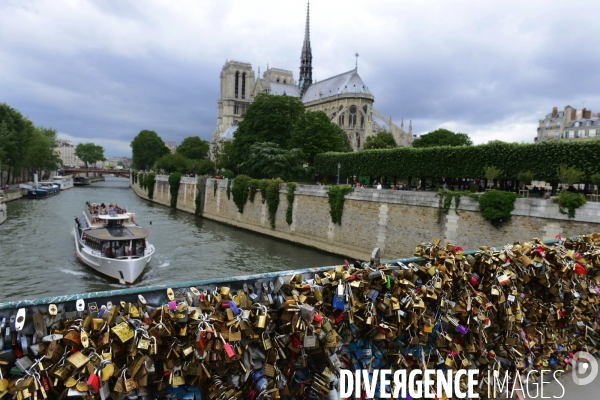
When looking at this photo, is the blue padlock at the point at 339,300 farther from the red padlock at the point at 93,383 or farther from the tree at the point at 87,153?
the tree at the point at 87,153

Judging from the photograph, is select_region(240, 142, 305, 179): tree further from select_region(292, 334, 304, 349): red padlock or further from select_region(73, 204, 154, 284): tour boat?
select_region(292, 334, 304, 349): red padlock

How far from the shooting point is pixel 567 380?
4.88 meters

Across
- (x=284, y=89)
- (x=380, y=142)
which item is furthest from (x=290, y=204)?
(x=284, y=89)

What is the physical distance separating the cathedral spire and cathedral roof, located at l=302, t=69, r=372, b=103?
560 cm

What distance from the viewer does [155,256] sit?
1933cm

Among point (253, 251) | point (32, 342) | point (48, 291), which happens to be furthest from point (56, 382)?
point (253, 251)

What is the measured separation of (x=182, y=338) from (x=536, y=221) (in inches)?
563

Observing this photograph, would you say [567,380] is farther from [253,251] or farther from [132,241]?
[253,251]

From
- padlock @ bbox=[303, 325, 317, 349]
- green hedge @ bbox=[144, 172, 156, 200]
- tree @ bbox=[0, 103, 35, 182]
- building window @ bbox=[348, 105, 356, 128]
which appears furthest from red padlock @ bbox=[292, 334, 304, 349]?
building window @ bbox=[348, 105, 356, 128]

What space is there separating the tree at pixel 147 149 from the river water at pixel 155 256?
180 ft

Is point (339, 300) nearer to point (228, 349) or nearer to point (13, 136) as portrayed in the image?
point (228, 349)

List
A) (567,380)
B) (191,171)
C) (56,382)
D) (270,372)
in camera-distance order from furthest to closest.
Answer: (191,171) < (567,380) < (270,372) < (56,382)

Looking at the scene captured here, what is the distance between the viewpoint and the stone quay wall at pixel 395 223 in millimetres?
13953

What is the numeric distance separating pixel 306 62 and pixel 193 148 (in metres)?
30.9
